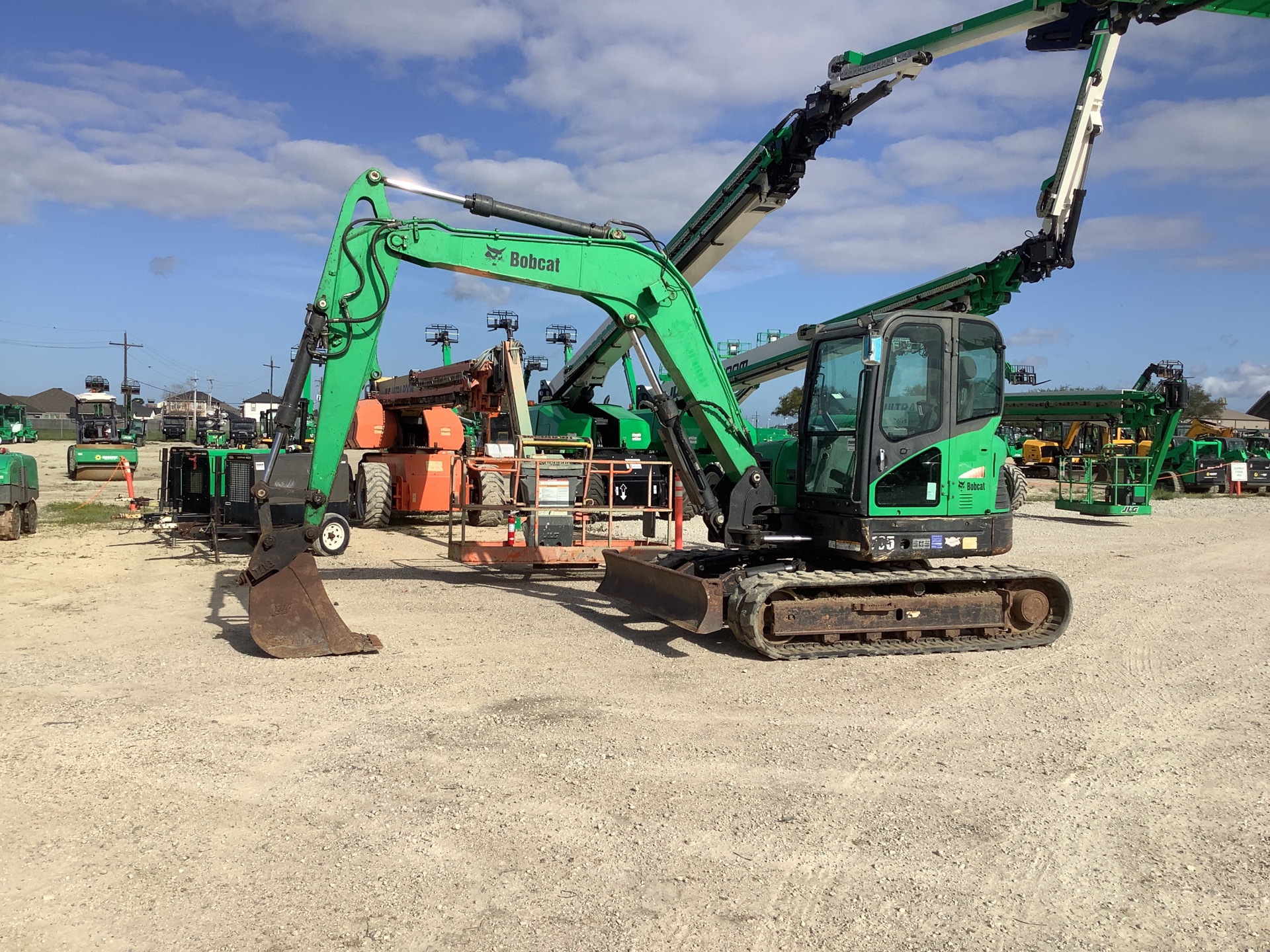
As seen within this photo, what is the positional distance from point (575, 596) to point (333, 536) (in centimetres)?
463

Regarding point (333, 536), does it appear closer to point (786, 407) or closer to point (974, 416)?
point (974, 416)

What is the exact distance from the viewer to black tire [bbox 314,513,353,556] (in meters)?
13.5

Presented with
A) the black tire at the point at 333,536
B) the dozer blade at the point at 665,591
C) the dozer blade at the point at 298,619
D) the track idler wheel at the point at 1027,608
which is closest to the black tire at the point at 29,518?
the black tire at the point at 333,536

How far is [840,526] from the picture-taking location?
8367 mm

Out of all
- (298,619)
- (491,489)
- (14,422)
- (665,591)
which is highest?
(14,422)

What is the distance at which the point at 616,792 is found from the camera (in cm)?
490

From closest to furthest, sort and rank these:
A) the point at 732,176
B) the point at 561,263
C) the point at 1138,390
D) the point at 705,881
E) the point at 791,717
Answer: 1. the point at 705,881
2. the point at 791,717
3. the point at 561,263
4. the point at 732,176
5. the point at 1138,390

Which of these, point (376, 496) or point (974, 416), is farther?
point (376, 496)

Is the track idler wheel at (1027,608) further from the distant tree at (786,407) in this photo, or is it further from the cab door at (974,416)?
the distant tree at (786,407)

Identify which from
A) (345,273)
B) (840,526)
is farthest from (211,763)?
(840,526)

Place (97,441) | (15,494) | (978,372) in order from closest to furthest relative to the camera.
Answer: (978,372), (15,494), (97,441)

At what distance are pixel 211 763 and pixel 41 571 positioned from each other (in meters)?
8.10

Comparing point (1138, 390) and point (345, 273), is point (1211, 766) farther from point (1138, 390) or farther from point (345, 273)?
point (1138, 390)

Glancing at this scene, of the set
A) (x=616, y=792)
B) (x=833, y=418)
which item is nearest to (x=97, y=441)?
(x=833, y=418)
